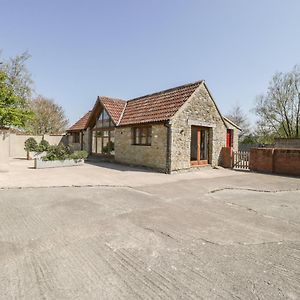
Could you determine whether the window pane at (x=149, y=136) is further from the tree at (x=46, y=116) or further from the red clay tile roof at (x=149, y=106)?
the tree at (x=46, y=116)

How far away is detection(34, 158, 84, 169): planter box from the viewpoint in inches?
618

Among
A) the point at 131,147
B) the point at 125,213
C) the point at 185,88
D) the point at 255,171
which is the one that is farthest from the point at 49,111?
the point at 125,213

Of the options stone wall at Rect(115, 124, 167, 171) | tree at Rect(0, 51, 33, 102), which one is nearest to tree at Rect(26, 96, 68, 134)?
tree at Rect(0, 51, 33, 102)

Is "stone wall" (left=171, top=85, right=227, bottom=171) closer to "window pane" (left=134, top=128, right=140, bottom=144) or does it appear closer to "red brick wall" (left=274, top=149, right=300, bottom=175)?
"window pane" (left=134, top=128, right=140, bottom=144)

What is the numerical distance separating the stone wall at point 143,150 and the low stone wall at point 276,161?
6416mm

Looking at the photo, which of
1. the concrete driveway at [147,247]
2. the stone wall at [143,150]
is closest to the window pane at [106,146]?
the stone wall at [143,150]

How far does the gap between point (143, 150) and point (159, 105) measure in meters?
3.37

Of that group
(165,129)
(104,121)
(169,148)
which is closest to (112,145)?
(104,121)

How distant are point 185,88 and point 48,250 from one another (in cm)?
1433

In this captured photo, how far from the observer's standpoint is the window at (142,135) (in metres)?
16.1

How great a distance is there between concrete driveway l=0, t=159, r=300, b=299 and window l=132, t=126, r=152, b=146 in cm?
833

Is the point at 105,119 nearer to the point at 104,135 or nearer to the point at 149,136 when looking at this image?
the point at 104,135

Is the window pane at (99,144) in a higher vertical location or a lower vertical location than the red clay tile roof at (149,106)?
lower

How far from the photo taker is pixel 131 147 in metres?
17.6
